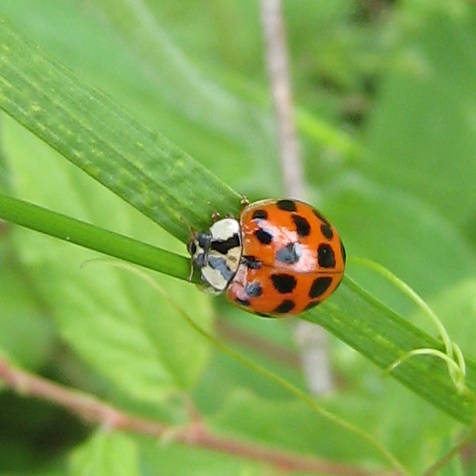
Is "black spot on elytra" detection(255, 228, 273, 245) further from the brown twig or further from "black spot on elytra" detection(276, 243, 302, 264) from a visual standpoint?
the brown twig

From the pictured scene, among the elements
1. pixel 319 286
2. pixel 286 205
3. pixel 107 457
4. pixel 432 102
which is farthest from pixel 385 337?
pixel 432 102

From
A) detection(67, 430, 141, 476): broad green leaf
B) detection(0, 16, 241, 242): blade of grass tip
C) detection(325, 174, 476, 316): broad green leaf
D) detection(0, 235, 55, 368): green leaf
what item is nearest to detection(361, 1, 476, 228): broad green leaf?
detection(325, 174, 476, 316): broad green leaf

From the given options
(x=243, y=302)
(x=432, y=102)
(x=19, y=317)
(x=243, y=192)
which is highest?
(x=243, y=302)

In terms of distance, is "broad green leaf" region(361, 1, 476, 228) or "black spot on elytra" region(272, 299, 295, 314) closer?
"black spot on elytra" region(272, 299, 295, 314)

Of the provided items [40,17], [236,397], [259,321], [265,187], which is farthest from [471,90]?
[236,397]

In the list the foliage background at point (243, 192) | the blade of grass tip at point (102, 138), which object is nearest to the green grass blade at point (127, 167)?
the blade of grass tip at point (102, 138)

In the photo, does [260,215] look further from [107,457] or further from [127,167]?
[107,457]

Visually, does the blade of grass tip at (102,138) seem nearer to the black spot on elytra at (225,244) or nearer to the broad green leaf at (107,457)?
the black spot on elytra at (225,244)
